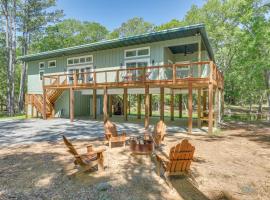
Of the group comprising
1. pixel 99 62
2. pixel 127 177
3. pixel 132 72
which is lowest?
pixel 127 177

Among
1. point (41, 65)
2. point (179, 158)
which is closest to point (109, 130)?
point (179, 158)

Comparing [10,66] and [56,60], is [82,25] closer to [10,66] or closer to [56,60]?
[10,66]

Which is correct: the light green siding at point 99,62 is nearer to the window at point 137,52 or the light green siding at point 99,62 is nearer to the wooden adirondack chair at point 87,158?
the window at point 137,52

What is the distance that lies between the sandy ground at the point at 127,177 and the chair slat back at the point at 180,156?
31 cm

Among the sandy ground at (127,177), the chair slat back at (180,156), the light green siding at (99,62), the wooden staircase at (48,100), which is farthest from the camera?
the wooden staircase at (48,100)

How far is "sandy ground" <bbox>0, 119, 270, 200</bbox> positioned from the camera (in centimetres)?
402

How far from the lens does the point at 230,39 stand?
20.8 meters

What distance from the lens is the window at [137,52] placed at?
1374cm

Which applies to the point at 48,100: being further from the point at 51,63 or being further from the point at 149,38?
the point at 149,38

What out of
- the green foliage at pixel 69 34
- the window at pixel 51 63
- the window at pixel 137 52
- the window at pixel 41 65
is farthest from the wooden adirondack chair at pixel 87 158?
the green foliage at pixel 69 34

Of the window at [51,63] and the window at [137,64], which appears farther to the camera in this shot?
→ the window at [51,63]

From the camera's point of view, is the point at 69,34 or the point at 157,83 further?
the point at 69,34

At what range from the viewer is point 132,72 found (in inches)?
541

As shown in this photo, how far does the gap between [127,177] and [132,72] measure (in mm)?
9645
